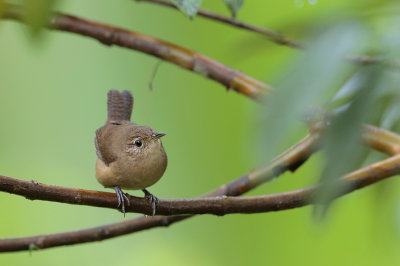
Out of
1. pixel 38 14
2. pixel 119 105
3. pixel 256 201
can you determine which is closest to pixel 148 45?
pixel 119 105

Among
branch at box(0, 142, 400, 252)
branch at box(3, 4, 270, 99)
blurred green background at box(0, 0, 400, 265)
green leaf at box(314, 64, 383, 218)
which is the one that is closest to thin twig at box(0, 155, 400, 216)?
branch at box(0, 142, 400, 252)

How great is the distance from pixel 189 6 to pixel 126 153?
685 millimetres

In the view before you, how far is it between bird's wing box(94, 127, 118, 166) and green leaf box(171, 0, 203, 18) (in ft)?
2.24

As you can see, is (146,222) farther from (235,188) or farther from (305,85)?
(305,85)

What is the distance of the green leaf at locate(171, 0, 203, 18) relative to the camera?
136 cm

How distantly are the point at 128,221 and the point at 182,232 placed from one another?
1939 mm

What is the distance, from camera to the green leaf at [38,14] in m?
0.69

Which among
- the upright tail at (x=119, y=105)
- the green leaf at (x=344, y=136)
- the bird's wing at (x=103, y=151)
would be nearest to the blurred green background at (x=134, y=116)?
the upright tail at (x=119, y=105)

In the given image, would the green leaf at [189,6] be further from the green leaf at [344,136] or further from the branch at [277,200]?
the green leaf at [344,136]

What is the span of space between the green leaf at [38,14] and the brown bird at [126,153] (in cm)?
107

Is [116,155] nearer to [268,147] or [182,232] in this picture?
[268,147]

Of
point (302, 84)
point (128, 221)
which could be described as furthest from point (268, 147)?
point (128, 221)

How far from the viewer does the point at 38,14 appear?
698 mm

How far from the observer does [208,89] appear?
354cm
